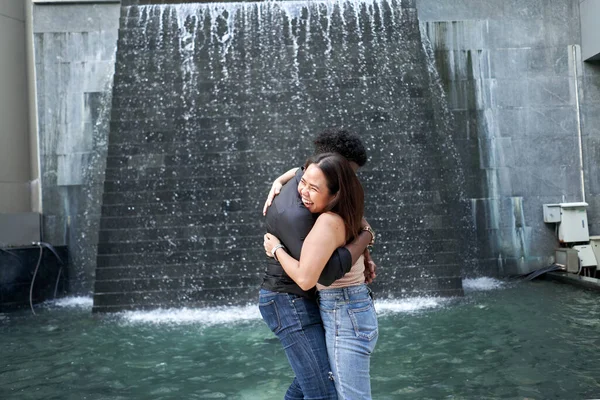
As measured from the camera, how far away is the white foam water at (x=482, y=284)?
7.46 metres

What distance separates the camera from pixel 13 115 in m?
8.66

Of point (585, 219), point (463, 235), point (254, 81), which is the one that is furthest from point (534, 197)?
point (254, 81)

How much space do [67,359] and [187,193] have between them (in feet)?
8.96

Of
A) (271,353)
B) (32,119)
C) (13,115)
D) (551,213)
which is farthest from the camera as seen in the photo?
(32,119)

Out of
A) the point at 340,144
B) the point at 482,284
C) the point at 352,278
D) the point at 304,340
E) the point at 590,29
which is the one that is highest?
the point at 590,29

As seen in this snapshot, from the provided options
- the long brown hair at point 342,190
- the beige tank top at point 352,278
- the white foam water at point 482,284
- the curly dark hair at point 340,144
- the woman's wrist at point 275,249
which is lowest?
the white foam water at point 482,284

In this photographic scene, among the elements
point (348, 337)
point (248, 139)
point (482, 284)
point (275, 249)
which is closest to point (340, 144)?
point (275, 249)

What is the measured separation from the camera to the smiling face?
80.4 inches

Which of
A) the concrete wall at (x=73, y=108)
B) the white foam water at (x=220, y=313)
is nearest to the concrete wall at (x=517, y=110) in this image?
A: the white foam water at (x=220, y=313)

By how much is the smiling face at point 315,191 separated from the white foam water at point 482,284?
5.76m

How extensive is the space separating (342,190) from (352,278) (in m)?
0.33

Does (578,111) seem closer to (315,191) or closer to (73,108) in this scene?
(73,108)

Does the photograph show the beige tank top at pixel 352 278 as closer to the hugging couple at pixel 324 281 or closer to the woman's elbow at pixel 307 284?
the hugging couple at pixel 324 281

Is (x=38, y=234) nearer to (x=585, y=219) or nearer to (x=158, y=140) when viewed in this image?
(x=158, y=140)
